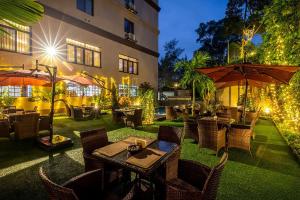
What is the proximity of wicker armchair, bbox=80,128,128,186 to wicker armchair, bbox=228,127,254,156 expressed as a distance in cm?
332

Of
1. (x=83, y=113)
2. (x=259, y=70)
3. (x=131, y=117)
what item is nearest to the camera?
(x=259, y=70)

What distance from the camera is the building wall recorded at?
10.7m

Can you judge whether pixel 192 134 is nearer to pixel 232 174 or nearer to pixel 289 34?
pixel 232 174

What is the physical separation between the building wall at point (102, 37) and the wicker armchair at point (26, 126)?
522 cm

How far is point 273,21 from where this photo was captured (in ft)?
24.8

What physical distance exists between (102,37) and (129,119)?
1001 centimetres

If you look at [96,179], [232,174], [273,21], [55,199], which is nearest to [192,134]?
[232,174]

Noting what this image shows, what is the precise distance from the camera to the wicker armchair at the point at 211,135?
4637 millimetres

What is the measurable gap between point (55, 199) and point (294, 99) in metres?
7.71

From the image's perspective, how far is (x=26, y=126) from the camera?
5.84 m

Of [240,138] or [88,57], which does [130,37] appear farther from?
[240,138]

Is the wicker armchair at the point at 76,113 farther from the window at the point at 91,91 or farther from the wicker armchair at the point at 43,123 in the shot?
the window at the point at 91,91

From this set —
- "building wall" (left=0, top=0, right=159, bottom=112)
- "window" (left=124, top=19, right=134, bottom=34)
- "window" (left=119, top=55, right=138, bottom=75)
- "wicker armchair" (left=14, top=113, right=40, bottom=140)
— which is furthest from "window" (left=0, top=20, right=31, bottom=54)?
"window" (left=124, top=19, right=134, bottom=34)

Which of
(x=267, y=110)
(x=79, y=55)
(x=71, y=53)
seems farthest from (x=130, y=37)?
(x=267, y=110)
